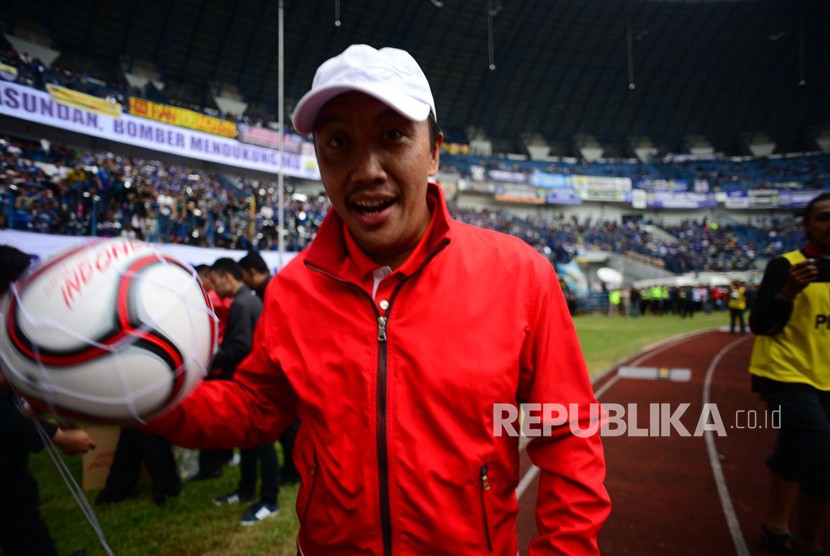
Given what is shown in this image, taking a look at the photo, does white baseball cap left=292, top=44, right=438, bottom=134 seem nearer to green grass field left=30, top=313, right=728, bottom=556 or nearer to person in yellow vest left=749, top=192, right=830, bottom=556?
person in yellow vest left=749, top=192, right=830, bottom=556

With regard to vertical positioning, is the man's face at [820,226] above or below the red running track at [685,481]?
above

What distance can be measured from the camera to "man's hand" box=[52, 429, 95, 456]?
4004mm

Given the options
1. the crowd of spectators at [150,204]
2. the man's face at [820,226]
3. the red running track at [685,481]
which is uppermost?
the crowd of spectators at [150,204]

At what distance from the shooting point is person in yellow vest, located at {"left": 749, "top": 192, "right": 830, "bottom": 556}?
2.71 m

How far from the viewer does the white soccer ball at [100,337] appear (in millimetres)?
1204

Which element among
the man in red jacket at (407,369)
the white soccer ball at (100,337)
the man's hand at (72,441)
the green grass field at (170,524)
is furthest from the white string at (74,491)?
the green grass field at (170,524)

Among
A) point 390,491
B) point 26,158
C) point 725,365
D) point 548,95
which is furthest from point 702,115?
point 390,491

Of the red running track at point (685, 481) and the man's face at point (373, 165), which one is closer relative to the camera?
the man's face at point (373, 165)

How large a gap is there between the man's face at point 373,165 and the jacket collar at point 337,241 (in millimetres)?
81

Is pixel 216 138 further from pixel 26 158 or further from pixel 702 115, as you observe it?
pixel 702 115

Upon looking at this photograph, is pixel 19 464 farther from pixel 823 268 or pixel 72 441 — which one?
pixel 823 268

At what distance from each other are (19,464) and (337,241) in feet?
7.49

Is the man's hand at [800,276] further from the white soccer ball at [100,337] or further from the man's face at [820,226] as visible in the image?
the white soccer ball at [100,337]

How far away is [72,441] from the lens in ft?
7.49
